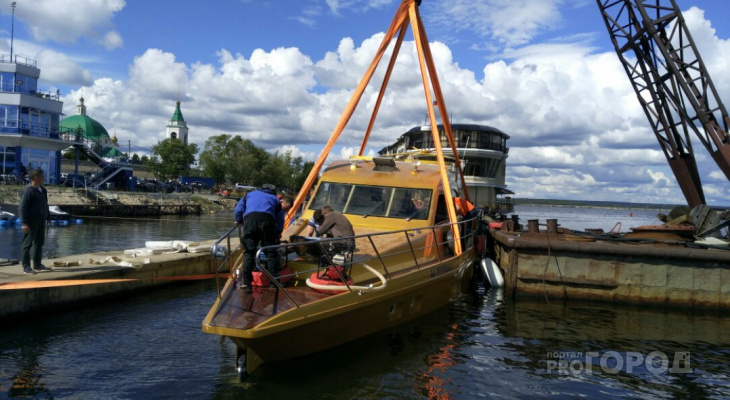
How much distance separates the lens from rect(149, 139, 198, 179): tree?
6700 cm

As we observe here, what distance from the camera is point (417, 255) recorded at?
9281mm

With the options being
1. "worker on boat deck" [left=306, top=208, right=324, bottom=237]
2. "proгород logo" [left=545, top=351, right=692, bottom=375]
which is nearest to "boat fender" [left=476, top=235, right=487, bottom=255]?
"proгород logo" [left=545, top=351, right=692, bottom=375]

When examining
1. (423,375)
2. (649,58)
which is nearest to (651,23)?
(649,58)

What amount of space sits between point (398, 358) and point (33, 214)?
6.53 meters

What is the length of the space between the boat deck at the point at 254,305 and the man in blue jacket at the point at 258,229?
25 centimetres

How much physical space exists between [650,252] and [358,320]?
24.7 ft

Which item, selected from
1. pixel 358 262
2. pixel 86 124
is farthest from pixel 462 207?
pixel 86 124

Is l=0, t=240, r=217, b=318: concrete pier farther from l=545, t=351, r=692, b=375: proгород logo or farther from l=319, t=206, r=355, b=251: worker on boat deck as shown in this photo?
l=545, t=351, r=692, b=375: proгород logo

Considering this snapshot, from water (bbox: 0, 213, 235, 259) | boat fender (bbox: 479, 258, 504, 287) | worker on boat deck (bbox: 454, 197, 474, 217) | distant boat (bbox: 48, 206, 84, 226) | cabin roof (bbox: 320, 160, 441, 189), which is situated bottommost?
water (bbox: 0, 213, 235, 259)

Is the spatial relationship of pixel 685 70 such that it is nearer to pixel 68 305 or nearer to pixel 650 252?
pixel 650 252

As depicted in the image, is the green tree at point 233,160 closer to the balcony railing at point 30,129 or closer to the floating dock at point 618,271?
the balcony railing at point 30,129

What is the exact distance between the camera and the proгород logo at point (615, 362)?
26.2 feet

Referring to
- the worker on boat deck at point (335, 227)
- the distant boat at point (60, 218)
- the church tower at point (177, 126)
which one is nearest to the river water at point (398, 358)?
the worker on boat deck at point (335, 227)

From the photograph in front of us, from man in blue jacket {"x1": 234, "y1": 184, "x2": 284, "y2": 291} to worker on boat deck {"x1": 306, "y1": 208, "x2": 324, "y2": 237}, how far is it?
123cm
